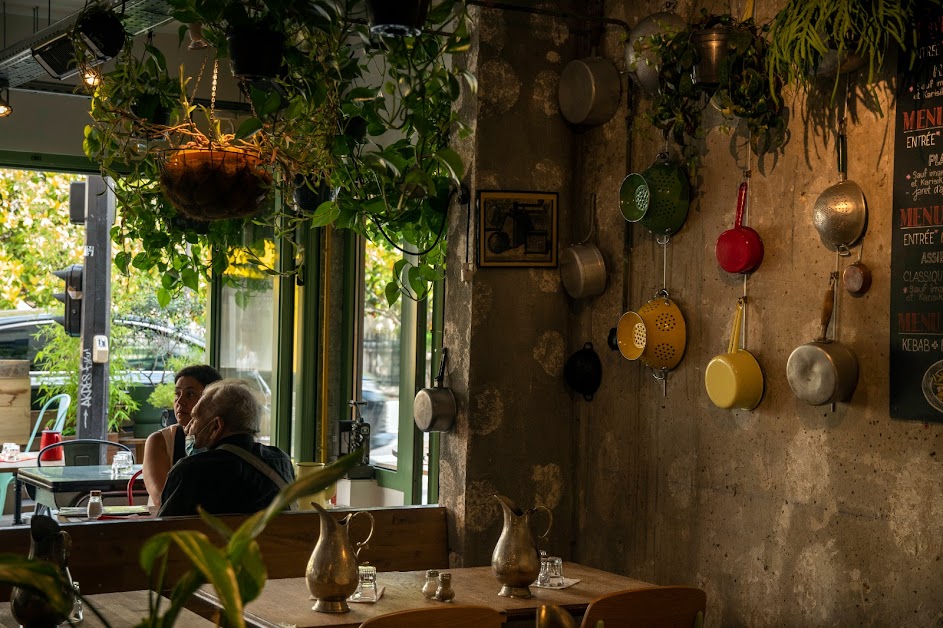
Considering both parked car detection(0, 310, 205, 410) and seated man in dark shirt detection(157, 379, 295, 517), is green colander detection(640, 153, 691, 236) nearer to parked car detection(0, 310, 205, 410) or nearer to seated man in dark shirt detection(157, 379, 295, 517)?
seated man in dark shirt detection(157, 379, 295, 517)

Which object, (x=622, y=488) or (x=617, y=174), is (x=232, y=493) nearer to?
(x=622, y=488)

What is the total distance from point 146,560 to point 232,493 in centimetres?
275

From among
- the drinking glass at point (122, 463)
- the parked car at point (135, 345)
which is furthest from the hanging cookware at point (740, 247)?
the parked car at point (135, 345)

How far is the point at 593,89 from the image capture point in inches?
150

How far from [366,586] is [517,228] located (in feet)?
4.65

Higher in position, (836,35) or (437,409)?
(836,35)

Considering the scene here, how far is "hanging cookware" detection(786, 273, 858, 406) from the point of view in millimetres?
2852

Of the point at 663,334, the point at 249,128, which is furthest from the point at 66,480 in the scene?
the point at 663,334

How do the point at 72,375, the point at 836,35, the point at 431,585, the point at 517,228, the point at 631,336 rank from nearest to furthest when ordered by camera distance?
the point at 836,35 → the point at 431,585 → the point at 631,336 → the point at 517,228 → the point at 72,375

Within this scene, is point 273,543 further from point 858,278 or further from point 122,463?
point 122,463

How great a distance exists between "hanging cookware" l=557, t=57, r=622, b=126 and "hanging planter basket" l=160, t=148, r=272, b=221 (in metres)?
1.13

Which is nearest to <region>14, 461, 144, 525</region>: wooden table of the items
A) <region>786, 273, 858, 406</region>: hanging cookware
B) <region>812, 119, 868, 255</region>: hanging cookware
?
<region>786, 273, 858, 406</region>: hanging cookware

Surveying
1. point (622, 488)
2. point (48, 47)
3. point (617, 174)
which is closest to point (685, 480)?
point (622, 488)

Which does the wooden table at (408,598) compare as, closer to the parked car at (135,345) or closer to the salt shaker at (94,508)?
the salt shaker at (94,508)
